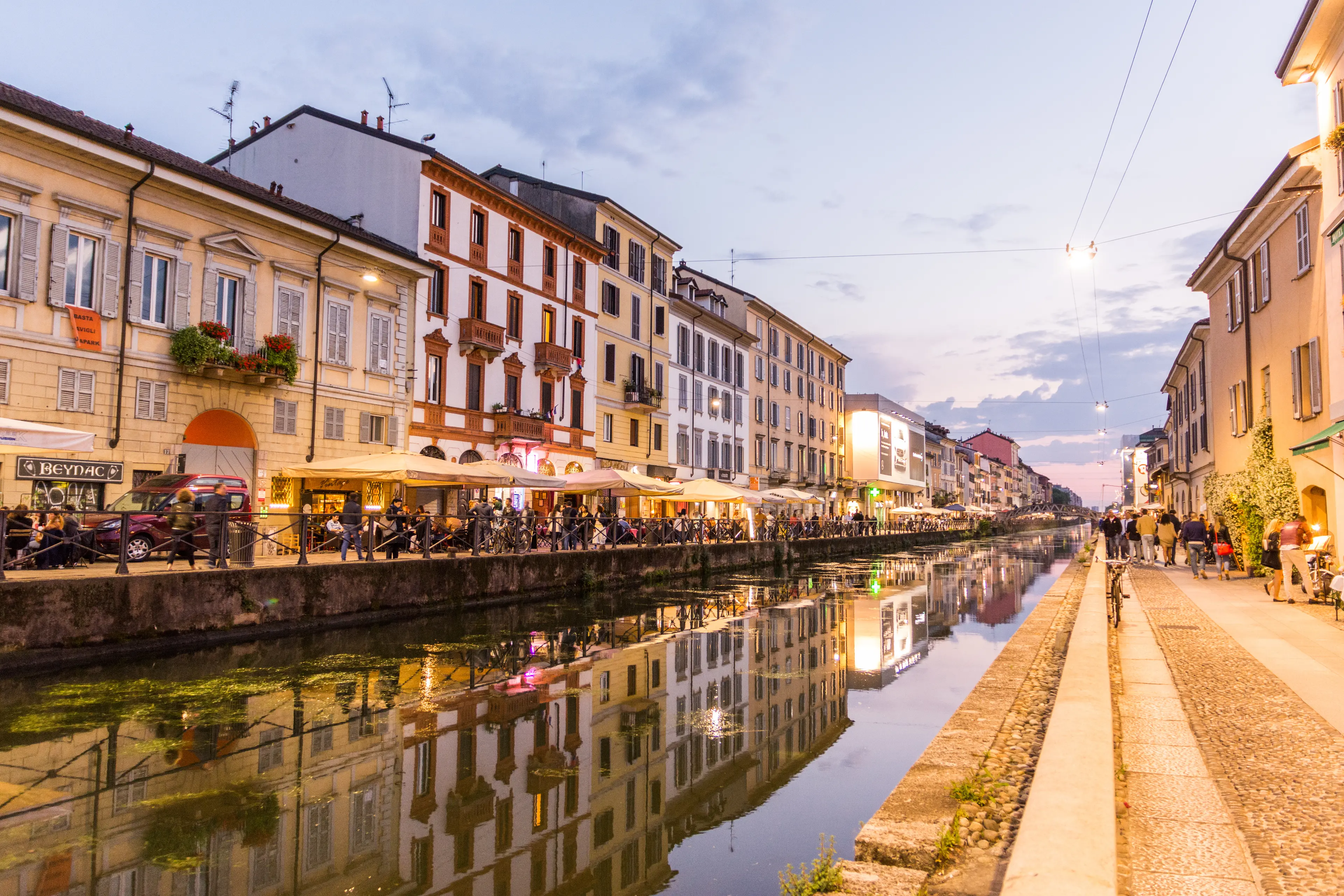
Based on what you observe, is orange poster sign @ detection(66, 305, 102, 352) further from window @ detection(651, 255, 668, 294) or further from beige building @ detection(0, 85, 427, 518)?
window @ detection(651, 255, 668, 294)

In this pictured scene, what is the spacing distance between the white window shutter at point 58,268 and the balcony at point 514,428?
544 inches

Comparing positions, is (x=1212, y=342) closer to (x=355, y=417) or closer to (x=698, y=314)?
(x=698, y=314)

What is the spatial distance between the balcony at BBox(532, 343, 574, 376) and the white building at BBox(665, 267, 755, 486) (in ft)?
33.4

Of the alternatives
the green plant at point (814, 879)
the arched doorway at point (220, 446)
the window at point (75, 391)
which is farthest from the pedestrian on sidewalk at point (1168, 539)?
the window at point (75, 391)

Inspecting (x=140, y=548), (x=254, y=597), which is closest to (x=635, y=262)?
(x=140, y=548)

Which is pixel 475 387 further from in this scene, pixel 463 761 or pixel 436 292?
pixel 463 761

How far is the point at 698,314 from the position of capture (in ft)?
150

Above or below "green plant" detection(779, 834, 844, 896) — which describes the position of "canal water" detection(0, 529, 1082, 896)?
below

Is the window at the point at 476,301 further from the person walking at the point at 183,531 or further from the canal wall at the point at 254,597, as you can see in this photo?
the person walking at the point at 183,531

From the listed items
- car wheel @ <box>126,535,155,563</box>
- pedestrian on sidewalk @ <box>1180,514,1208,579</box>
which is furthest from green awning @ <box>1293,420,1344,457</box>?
car wheel @ <box>126,535,155,563</box>

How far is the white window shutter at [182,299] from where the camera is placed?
65.0 feet

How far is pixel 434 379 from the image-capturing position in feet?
91.0

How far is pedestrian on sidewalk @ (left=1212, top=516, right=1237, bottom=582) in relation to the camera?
2072 centimetres

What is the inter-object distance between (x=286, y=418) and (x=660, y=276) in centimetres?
2366
